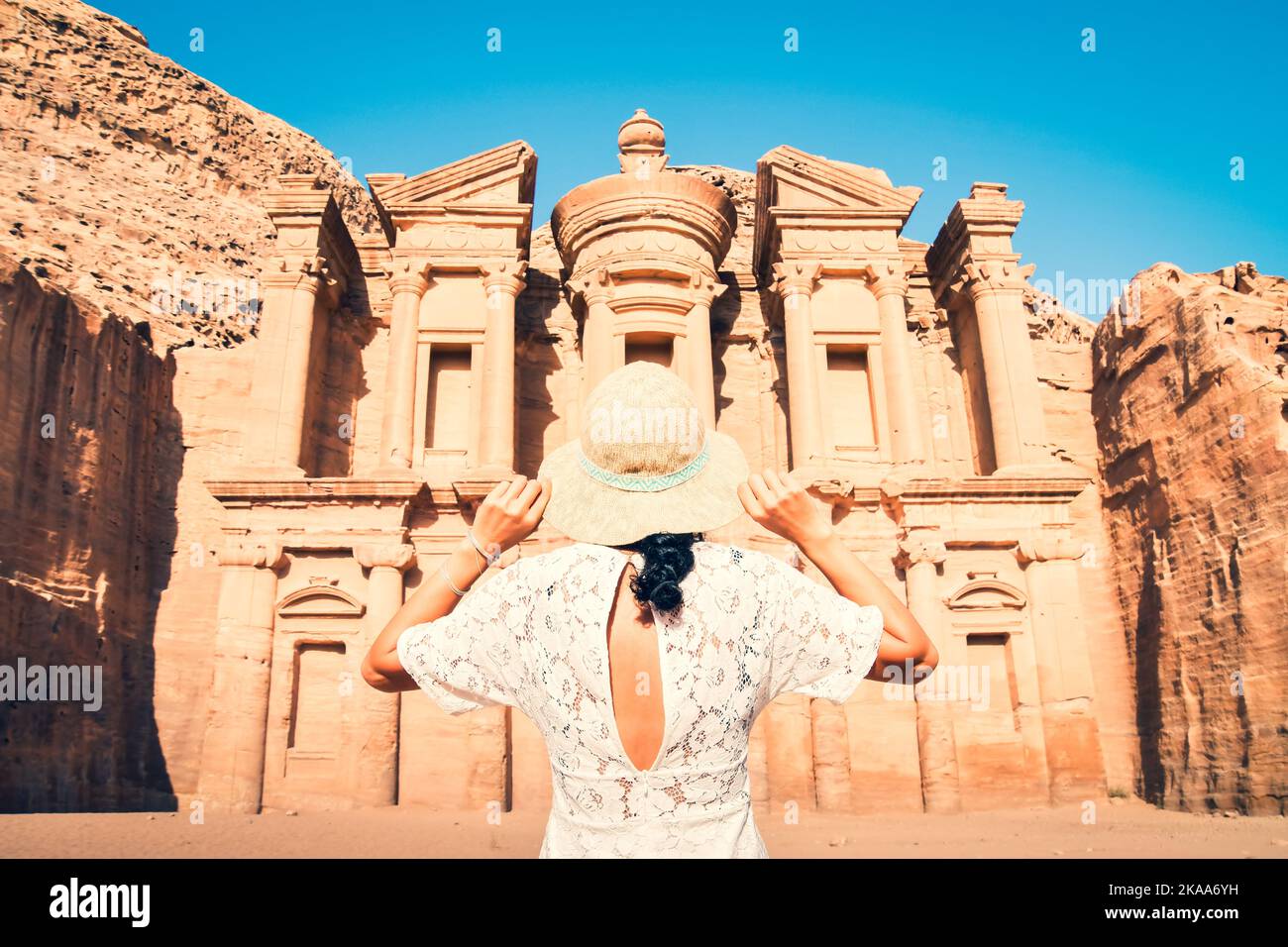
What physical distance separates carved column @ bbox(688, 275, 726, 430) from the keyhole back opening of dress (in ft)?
52.2

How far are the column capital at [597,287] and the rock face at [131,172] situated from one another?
10.8m

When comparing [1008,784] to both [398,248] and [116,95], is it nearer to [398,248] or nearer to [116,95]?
[398,248]

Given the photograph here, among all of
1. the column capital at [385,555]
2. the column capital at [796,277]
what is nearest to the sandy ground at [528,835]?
the column capital at [385,555]

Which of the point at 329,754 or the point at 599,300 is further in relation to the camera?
the point at 599,300

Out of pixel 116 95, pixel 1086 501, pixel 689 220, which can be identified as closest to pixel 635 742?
pixel 689 220

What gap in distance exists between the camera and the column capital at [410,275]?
1977cm

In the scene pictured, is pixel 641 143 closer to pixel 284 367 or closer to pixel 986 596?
pixel 284 367

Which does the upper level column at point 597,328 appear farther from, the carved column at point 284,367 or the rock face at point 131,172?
the rock face at point 131,172

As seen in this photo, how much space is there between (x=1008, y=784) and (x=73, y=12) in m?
41.4

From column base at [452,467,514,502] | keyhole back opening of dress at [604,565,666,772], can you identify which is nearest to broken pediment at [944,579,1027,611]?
column base at [452,467,514,502]

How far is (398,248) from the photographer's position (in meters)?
20.0

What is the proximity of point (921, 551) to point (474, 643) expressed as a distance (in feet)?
50.5

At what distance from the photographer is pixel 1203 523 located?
1783 centimetres

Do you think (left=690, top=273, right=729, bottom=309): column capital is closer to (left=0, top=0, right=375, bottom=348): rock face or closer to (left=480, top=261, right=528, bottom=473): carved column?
(left=480, top=261, right=528, bottom=473): carved column
